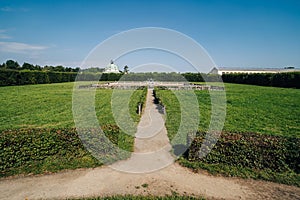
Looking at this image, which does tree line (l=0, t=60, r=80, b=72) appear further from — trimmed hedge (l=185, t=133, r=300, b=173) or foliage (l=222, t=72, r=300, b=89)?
trimmed hedge (l=185, t=133, r=300, b=173)

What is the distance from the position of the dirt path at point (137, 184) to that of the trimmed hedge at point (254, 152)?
24.6 inches

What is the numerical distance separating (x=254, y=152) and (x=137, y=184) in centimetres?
305

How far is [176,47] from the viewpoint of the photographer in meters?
6.33

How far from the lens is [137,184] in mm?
→ 4625

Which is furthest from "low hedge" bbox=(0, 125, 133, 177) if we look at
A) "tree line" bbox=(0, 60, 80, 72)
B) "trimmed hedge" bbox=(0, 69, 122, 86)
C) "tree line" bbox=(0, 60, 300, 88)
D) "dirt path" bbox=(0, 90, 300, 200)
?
"tree line" bbox=(0, 60, 80, 72)

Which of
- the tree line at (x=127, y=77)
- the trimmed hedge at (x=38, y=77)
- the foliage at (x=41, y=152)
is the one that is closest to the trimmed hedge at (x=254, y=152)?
the foliage at (x=41, y=152)

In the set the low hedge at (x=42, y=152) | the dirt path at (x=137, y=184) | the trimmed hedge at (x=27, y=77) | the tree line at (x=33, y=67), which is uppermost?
the tree line at (x=33, y=67)

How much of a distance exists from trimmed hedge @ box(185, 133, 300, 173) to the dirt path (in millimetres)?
624

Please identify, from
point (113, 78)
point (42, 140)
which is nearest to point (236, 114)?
point (42, 140)

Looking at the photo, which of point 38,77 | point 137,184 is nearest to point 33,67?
point 38,77

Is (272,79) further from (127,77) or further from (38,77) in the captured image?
(38,77)

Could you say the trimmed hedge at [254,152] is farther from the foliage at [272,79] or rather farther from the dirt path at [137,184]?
the foliage at [272,79]

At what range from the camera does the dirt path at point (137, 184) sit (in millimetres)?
4293

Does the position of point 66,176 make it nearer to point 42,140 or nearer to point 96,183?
point 96,183
